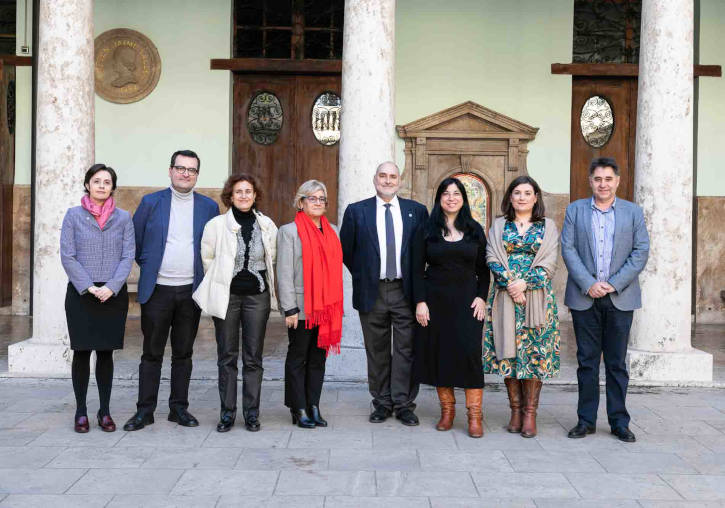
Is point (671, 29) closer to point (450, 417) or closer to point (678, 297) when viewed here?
point (678, 297)

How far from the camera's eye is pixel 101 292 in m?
5.74

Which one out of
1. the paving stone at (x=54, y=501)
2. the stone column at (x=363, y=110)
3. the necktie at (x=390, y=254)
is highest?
the stone column at (x=363, y=110)

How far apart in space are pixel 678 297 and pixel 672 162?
1.24 metres

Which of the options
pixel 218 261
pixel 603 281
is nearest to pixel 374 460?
pixel 218 261

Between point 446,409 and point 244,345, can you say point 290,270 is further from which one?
point 446,409

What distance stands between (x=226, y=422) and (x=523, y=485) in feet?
7.26

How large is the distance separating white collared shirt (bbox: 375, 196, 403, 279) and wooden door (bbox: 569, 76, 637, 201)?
6025mm

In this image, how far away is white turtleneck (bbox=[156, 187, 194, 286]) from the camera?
5980 millimetres

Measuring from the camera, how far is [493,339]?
5988 mm

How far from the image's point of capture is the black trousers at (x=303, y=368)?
6.08 m

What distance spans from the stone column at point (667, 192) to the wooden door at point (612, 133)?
12.8ft

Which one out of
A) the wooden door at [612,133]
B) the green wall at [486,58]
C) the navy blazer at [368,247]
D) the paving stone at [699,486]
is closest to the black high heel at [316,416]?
the navy blazer at [368,247]

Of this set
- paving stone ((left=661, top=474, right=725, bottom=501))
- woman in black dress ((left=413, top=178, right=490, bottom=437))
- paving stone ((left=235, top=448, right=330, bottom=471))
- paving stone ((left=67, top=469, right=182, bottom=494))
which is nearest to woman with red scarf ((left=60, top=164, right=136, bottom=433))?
paving stone ((left=67, top=469, right=182, bottom=494))

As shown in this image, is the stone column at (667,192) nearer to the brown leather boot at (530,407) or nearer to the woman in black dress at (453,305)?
the brown leather boot at (530,407)
